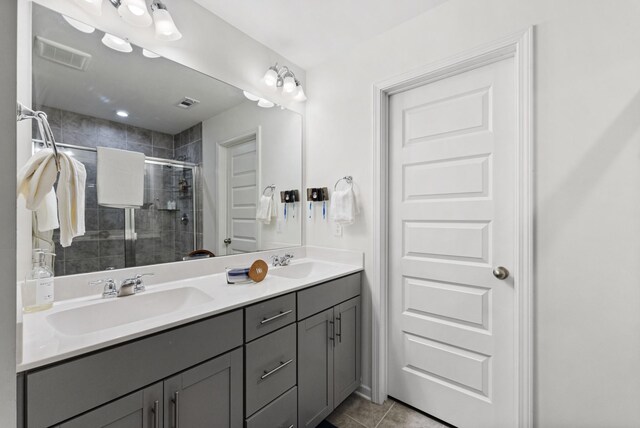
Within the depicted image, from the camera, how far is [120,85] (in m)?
1.38

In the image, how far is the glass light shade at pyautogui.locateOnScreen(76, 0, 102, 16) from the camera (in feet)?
4.09

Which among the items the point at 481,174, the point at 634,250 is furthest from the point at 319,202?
the point at 634,250

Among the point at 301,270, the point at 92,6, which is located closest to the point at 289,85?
the point at 92,6

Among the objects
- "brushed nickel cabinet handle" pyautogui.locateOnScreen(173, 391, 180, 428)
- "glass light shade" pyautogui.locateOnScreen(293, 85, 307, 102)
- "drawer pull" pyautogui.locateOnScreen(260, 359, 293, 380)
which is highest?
"glass light shade" pyautogui.locateOnScreen(293, 85, 307, 102)

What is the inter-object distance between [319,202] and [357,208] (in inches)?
14.4

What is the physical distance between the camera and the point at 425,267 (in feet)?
5.77

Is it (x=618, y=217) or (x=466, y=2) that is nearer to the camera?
(x=618, y=217)

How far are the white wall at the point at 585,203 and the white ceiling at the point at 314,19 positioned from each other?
0.48 meters

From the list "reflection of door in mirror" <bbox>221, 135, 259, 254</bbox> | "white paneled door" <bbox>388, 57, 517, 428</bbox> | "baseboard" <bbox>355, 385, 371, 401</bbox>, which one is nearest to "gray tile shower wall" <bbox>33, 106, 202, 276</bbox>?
"reflection of door in mirror" <bbox>221, 135, 259, 254</bbox>

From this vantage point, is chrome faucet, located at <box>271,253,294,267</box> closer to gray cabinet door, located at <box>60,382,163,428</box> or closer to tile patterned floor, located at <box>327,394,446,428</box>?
tile patterned floor, located at <box>327,394,446,428</box>

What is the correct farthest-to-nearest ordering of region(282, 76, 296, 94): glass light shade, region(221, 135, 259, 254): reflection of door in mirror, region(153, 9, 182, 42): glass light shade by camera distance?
region(282, 76, 296, 94): glass light shade
region(221, 135, 259, 254): reflection of door in mirror
region(153, 9, 182, 42): glass light shade

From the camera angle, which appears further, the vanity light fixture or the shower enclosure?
the vanity light fixture

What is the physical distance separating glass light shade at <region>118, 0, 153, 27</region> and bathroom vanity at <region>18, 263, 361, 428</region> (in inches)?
51.1

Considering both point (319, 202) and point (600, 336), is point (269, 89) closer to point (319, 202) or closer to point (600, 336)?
point (319, 202)
